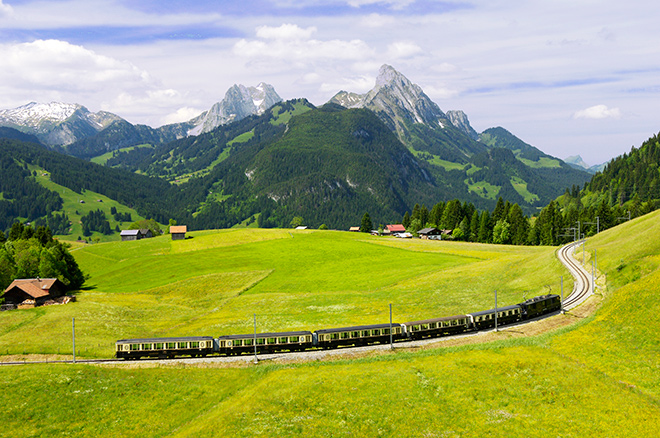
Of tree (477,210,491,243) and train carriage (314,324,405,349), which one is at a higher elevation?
tree (477,210,491,243)

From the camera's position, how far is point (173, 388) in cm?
4234

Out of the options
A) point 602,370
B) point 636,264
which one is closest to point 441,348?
point 602,370

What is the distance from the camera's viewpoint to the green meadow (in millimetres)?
33469

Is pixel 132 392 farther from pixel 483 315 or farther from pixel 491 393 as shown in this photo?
pixel 483 315

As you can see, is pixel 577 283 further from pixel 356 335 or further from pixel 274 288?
pixel 274 288

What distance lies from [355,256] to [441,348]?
87.8 meters

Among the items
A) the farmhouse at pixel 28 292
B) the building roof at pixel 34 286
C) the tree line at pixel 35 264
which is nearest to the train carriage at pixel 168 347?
the farmhouse at pixel 28 292

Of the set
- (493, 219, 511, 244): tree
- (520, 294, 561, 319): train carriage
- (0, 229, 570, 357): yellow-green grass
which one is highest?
(493, 219, 511, 244): tree

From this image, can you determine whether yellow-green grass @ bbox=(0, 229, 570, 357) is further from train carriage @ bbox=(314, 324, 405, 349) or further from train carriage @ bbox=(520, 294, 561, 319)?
train carriage @ bbox=(314, 324, 405, 349)

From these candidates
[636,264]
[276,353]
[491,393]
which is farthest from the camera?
[636,264]

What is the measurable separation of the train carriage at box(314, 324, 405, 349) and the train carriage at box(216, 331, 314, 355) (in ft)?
9.14

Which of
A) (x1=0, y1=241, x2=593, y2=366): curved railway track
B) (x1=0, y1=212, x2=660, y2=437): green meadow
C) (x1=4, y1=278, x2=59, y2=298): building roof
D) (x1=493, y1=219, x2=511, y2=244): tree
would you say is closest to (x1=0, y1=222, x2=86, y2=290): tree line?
(x1=4, y1=278, x2=59, y2=298): building roof

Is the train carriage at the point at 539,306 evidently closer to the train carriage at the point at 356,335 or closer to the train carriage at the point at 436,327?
the train carriage at the point at 436,327

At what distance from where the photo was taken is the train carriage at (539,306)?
61141mm
